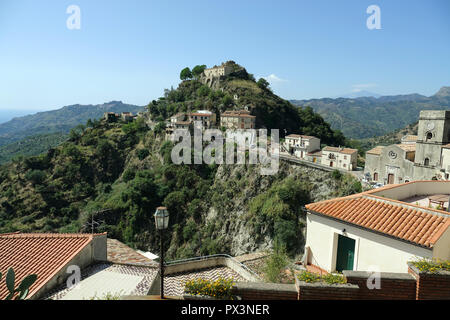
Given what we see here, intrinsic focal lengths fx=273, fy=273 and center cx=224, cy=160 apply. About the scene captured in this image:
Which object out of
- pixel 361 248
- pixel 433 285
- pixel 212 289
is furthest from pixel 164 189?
pixel 433 285

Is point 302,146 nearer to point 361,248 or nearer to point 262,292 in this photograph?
point 361,248

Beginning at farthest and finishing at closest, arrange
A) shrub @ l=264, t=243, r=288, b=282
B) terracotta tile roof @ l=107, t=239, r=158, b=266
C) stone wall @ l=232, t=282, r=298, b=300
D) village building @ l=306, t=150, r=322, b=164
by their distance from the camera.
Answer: village building @ l=306, t=150, r=322, b=164, terracotta tile roof @ l=107, t=239, r=158, b=266, shrub @ l=264, t=243, r=288, b=282, stone wall @ l=232, t=282, r=298, b=300

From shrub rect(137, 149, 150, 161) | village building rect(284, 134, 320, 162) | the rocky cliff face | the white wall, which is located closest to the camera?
the white wall

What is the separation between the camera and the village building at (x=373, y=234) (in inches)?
250

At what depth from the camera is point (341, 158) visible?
40938mm

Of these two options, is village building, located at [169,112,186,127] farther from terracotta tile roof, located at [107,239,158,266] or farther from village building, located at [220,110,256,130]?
terracotta tile roof, located at [107,239,158,266]

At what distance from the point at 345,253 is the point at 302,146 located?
149 feet

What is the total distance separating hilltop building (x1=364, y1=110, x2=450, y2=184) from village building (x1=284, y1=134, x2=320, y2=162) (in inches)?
669

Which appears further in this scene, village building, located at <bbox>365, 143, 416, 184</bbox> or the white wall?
village building, located at <bbox>365, 143, 416, 184</bbox>

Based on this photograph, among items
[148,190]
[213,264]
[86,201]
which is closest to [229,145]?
[148,190]

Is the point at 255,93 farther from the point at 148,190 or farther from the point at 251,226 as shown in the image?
the point at 251,226

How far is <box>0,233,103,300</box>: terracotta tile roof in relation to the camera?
8930mm

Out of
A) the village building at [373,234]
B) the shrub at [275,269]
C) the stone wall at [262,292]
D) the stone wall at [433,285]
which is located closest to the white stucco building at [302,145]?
the shrub at [275,269]

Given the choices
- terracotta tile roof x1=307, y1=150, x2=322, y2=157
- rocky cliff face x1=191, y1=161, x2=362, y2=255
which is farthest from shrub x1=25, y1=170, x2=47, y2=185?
terracotta tile roof x1=307, y1=150, x2=322, y2=157
